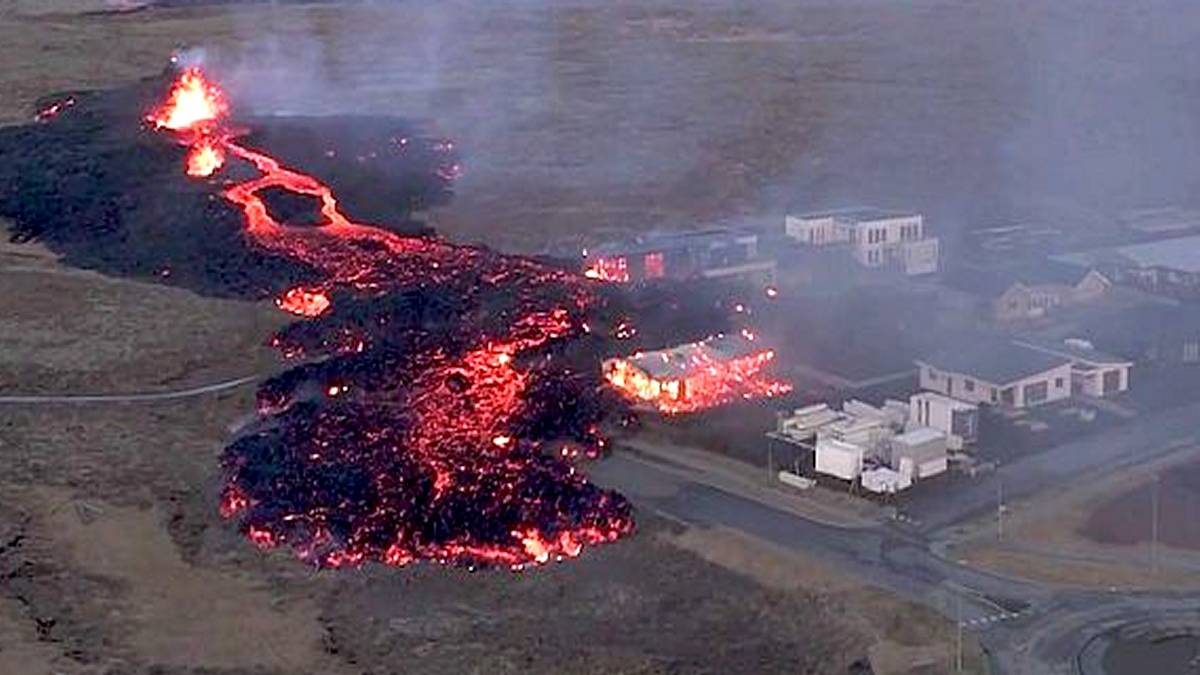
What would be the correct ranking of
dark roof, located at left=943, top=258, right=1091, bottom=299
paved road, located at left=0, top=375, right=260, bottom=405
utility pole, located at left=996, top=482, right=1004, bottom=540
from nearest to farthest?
1. utility pole, located at left=996, top=482, right=1004, bottom=540
2. paved road, located at left=0, top=375, right=260, bottom=405
3. dark roof, located at left=943, top=258, right=1091, bottom=299

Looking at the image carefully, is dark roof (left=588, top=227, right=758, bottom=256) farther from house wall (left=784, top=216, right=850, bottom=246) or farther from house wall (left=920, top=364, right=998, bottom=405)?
house wall (left=920, top=364, right=998, bottom=405)

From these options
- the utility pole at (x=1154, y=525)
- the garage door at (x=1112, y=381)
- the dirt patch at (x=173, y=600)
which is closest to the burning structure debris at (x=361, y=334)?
the dirt patch at (x=173, y=600)

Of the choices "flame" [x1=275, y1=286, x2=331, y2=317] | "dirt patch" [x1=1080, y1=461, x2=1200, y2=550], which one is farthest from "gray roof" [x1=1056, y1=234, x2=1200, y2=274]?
"flame" [x1=275, y1=286, x2=331, y2=317]

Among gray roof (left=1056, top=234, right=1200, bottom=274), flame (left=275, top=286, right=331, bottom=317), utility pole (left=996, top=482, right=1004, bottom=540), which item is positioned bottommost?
gray roof (left=1056, top=234, right=1200, bottom=274)

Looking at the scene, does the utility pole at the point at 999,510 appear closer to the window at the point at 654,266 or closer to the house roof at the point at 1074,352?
the house roof at the point at 1074,352

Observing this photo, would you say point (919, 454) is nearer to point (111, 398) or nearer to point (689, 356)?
point (689, 356)
